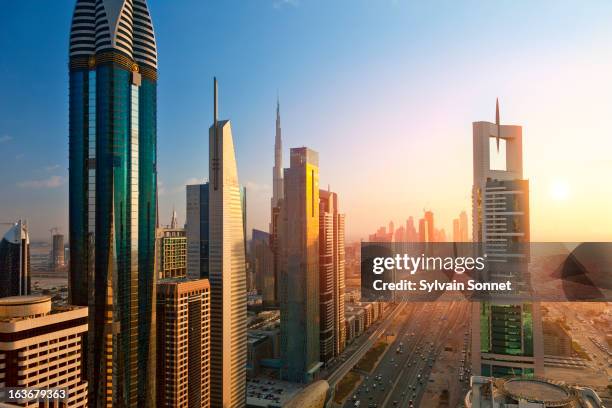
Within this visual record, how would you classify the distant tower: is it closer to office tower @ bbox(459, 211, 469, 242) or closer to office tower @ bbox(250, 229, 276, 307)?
office tower @ bbox(250, 229, 276, 307)

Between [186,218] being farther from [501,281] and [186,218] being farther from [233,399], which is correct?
[501,281]

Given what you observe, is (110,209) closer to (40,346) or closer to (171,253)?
(40,346)

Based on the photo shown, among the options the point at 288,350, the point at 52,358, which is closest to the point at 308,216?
the point at 288,350

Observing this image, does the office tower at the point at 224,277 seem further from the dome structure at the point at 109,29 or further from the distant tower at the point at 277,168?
the distant tower at the point at 277,168

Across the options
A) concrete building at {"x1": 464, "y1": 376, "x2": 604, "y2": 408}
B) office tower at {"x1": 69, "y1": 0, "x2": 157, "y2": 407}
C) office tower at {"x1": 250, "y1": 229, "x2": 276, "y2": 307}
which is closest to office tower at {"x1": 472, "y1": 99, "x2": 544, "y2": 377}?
concrete building at {"x1": 464, "y1": 376, "x2": 604, "y2": 408}

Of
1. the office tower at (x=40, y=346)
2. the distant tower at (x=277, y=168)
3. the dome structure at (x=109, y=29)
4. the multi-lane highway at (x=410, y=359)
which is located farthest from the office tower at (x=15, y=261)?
the distant tower at (x=277, y=168)

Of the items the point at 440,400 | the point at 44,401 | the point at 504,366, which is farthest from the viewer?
the point at 440,400
